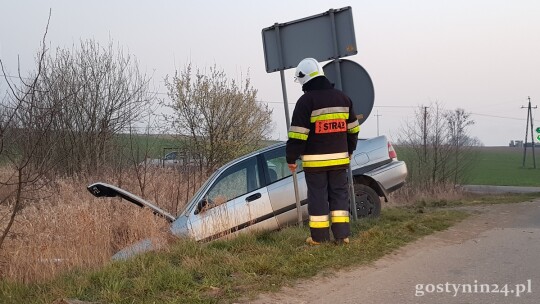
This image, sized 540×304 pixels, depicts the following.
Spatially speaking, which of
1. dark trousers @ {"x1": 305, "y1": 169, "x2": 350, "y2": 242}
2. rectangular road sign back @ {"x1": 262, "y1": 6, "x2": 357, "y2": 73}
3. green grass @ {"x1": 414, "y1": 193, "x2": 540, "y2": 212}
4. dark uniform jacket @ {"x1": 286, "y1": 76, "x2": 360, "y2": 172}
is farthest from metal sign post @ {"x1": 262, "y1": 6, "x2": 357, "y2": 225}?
green grass @ {"x1": 414, "y1": 193, "x2": 540, "y2": 212}

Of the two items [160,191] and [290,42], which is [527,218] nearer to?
[290,42]

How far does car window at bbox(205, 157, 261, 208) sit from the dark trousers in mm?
1836

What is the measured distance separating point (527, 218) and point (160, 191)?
694 centimetres

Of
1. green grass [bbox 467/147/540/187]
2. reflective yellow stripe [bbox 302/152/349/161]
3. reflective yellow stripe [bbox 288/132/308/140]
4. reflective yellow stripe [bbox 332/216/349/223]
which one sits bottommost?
green grass [bbox 467/147/540/187]

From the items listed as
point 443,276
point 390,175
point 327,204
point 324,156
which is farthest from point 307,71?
point 390,175

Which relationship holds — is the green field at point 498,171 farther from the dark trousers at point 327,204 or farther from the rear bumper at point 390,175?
the dark trousers at point 327,204

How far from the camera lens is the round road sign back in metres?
7.49

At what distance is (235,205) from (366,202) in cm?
217

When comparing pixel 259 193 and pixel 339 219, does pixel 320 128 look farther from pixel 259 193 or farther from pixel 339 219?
pixel 259 193

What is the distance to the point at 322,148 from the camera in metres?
6.21

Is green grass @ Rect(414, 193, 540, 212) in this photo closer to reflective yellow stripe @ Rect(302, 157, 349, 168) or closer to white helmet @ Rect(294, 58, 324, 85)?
reflective yellow stripe @ Rect(302, 157, 349, 168)

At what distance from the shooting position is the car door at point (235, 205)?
7.12 metres

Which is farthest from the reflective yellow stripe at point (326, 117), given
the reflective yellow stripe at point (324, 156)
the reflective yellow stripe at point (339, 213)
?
the reflective yellow stripe at point (339, 213)

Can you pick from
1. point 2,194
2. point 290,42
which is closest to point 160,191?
point 2,194
